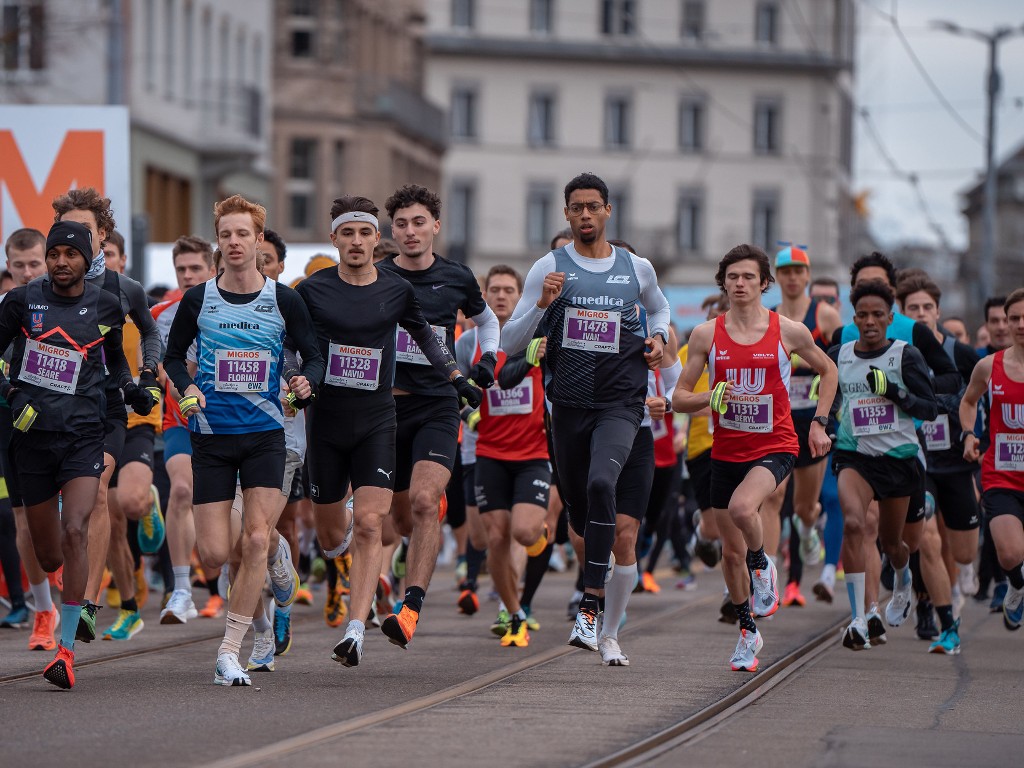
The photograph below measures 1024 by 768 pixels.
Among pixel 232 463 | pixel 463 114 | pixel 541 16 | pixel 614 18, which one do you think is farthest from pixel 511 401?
pixel 463 114

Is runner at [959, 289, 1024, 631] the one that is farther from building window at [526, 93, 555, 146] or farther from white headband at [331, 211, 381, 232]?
building window at [526, 93, 555, 146]

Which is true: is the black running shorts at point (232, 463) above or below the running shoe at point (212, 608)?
above

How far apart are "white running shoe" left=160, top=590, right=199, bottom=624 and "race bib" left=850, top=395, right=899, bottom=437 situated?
4460 millimetres

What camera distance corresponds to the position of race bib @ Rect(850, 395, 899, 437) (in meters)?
12.6

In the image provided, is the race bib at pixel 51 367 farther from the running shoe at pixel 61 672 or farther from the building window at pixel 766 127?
the building window at pixel 766 127

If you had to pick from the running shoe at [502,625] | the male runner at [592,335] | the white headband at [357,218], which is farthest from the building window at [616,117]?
the white headband at [357,218]

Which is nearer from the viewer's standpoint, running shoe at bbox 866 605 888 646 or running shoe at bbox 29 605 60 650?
running shoe at bbox 29 605 60 650

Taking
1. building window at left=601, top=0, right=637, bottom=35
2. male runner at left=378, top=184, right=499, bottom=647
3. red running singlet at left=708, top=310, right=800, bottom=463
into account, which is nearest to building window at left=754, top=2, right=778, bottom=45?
building window at left=601, top=0, right=637, bottom=35

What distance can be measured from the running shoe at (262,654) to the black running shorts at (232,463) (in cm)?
91

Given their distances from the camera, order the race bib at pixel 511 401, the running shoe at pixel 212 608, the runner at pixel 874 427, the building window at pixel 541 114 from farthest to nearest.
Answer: the building window at pixel 541 114 → the running shoe at pixel 212 608 → the race bib at pixel 511 401 → the runner at pixel 874 427

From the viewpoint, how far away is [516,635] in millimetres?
12719

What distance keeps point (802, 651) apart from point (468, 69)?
73205 millimetres

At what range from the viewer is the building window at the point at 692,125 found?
85250 mm

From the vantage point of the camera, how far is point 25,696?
9.75 m
